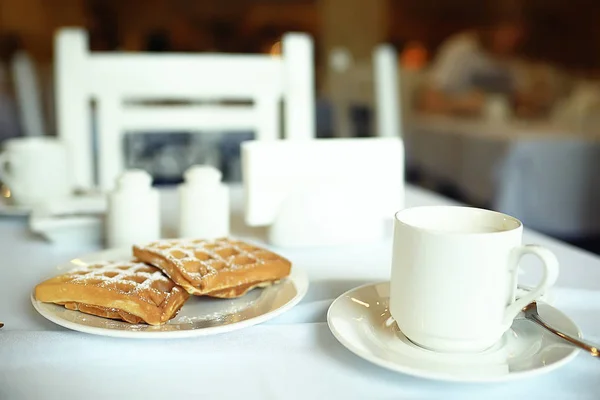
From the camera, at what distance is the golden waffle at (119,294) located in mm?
383

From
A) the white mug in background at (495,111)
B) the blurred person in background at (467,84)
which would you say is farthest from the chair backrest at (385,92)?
the blurred person in background at (467,84)

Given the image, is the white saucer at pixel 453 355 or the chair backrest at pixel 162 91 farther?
the chair backrest at pixel 162 91

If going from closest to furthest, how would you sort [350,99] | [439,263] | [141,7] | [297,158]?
[439,263]
[297,158]
[350,99]
[141,7]

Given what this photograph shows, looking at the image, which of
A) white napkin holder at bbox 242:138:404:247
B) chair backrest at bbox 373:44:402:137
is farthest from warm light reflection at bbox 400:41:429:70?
white napkin holder at bbox 242:138:404:247

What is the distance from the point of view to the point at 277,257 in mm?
476

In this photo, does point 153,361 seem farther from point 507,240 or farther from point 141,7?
point 141,7

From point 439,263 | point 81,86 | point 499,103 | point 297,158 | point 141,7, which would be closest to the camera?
point 439,263

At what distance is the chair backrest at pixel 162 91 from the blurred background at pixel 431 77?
392 millimetres

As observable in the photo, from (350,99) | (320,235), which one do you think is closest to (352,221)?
(320,235)

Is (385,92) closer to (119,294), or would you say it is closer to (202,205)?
(202,205)

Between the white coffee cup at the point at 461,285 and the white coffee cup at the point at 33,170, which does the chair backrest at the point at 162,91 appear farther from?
the white coffee cup at the point at 461,285

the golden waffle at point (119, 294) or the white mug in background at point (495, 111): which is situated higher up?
the white mug in background at point (495, 111)

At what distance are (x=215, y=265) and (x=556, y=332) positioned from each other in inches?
9.3

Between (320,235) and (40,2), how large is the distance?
20.8 ft
